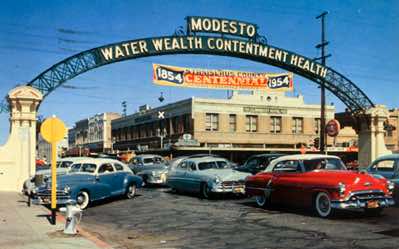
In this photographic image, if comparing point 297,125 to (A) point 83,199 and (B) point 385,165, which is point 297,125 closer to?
(B) point 385,165

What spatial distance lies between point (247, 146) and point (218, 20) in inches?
1161

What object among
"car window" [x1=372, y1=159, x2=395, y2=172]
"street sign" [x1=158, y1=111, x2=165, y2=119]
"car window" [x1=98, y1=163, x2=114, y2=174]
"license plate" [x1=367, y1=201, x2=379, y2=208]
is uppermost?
"street sign" [x1=158, y1=111, x2=165, y2=119]

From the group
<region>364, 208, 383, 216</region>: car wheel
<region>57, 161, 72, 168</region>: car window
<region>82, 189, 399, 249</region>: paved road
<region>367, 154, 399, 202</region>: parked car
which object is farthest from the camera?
<region>57, 161, 72, 168</region>: car window

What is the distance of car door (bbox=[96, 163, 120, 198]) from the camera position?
59.6ft

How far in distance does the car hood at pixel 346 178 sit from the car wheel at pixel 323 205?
1.28ft

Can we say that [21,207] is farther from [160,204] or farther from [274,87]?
[274,87]

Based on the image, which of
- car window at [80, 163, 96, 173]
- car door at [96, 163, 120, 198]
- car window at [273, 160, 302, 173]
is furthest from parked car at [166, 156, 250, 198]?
car window at [80, 163, 96, 173]

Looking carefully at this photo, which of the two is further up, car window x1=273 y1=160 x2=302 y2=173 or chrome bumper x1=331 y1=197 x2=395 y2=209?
car window x1=273 y1=160 x2=302 y2=173

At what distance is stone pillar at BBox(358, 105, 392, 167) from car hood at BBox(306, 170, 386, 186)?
1671 cm

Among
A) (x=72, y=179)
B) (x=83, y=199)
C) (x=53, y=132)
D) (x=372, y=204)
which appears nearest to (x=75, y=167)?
(x=72, y=179)

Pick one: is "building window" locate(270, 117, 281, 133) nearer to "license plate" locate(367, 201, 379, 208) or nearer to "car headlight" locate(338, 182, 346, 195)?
"license plate" locate(367, 201, 379, 208)

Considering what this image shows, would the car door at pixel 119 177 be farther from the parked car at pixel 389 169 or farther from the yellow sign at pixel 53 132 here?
the parked car at pixel 389 169

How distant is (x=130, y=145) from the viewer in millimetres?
69438

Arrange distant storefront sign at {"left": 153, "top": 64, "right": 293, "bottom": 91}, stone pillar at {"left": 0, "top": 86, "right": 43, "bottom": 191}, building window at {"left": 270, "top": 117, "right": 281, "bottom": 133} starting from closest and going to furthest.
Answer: stone pillar at {"left": 0, "top": 86, "right": 43, "bottom": 191} < distant storefront sign at {"left": 153, "top": 64, "right": 293, "bottom": 91} < building window at {"left": 270, "top": 117, "right": 281, "bottom": 133}
